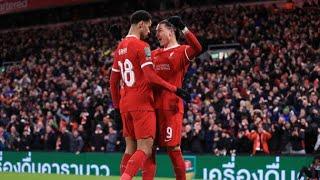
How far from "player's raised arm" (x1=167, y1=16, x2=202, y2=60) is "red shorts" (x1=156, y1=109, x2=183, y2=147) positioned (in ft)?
2.52

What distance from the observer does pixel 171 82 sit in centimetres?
822

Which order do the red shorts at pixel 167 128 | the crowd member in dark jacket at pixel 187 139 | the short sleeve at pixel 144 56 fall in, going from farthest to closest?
the crowd member in dark jacket at pixel 187 139 → the red shorts at pixel 167 128 → the short sleeve at pixel 144 56

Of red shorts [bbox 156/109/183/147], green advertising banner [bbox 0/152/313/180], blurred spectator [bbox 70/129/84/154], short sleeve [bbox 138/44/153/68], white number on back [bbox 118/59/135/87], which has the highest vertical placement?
short sleeve [bbox 138/44/153/68]

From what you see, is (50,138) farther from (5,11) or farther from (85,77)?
(5,11)

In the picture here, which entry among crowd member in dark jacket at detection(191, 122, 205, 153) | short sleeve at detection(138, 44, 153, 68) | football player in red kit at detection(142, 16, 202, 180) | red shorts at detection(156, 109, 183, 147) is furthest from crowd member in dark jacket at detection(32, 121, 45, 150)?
short sleeve at detection(138, 44, 153, 68)

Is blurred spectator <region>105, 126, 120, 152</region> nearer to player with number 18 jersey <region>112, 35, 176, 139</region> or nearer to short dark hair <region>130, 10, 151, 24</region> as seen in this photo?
player with number 18 jersey <region>112, 35, 176, 139</region>

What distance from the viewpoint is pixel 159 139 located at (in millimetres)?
8016

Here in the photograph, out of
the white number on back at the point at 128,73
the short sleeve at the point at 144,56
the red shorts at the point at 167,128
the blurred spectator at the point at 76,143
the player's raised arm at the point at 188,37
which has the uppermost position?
the player's raised arm at the point at 188,37

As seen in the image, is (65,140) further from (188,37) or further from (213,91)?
(188,37)

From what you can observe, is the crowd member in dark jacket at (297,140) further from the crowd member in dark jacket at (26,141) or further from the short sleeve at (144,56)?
the crowd member in dark jacket at (26,141)

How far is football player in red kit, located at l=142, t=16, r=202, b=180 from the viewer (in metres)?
7.98

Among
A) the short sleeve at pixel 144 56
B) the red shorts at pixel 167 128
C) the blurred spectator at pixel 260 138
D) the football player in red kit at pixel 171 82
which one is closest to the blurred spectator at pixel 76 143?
the blurred spectator at pixel 260 138

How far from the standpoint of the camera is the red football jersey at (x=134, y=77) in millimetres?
7496

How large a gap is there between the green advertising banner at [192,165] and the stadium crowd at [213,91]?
0.51 m
